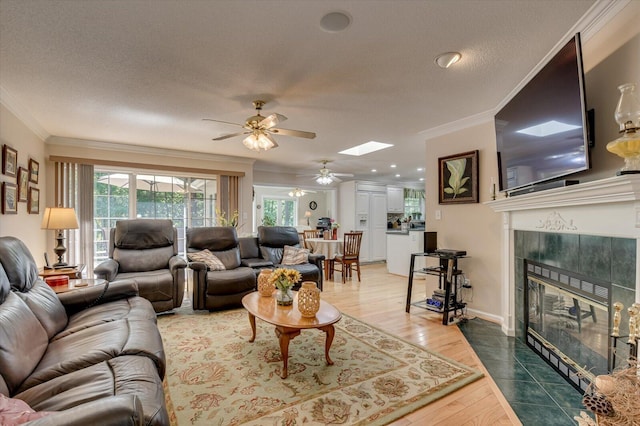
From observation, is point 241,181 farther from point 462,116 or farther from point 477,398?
point 477,398

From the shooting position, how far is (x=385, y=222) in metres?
8.47

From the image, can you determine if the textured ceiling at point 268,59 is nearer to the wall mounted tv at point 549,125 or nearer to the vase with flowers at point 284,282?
the wall mounted tv at point 549,125

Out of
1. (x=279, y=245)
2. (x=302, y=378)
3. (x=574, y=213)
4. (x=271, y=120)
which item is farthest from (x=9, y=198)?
(x=574, y=213)

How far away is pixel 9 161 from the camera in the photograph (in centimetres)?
315

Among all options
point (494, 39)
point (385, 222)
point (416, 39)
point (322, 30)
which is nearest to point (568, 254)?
point (494, 39)

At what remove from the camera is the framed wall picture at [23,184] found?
344cm

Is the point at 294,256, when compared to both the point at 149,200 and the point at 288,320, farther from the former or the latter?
the point at 149,200

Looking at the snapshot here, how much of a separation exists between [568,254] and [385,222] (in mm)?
6325

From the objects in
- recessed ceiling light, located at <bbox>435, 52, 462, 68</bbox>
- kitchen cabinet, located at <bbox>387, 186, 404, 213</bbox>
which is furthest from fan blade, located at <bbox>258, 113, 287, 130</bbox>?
kitchen cabinet, located at <bbox>387, 186, 404, 213</bbox>

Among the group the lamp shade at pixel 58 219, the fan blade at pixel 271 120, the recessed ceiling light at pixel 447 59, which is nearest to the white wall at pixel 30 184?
the lamp shade at pixel 58 219

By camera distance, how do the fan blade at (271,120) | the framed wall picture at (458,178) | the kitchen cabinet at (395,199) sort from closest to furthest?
the fan blade at (271,120)
the framed wall picture at (458,178)
the kitchen cabinet at (395,199)

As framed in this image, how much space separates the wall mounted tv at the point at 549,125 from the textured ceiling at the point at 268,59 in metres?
0.23

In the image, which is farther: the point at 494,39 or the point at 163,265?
the point at 163,265

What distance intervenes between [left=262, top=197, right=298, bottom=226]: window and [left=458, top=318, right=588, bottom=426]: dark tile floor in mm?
7739
